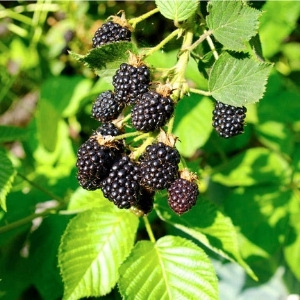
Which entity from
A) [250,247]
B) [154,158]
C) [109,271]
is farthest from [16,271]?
[154,158]

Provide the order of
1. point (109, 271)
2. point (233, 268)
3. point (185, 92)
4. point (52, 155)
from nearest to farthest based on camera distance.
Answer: point (185, 92) → point (109, 271) → point (233, 268) → point (52, 155)

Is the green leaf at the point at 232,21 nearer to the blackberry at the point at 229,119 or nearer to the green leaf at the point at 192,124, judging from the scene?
the blackberry at the point at 229,119

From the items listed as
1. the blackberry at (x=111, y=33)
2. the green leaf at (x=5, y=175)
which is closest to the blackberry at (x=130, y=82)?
the blackberry at (x=111, y=33)

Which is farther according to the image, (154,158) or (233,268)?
(233,268)

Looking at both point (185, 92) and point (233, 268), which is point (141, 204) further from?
point (233, 268)

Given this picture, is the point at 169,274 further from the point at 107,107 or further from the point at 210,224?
the point at 107,107

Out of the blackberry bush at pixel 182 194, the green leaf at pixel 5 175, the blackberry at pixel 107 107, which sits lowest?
the green leaf at pixel 5 175

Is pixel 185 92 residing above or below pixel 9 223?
above
